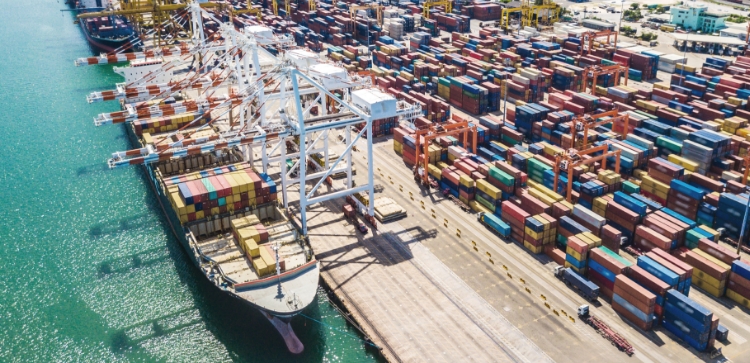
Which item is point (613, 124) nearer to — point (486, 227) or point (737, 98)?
point (737, 98)

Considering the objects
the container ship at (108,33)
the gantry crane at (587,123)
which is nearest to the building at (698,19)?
the gantry crane at (587,123)

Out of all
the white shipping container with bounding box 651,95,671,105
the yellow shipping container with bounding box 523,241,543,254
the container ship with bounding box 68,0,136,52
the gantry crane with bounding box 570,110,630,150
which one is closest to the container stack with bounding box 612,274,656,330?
the yellow shipping container with bounding box 523,241,543,254

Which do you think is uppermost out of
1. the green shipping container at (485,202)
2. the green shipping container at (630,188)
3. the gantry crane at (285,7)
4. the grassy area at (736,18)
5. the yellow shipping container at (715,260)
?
the gantry crane at (285,7)

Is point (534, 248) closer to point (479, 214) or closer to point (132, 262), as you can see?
point (479, 214)

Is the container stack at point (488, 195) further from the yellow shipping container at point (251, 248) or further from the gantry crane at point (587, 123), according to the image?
the yellow shipping container at point (251, 248)

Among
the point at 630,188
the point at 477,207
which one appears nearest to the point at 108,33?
the point at 477,207

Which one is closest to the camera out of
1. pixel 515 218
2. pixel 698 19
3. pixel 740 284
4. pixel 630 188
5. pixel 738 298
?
pixel 740 284

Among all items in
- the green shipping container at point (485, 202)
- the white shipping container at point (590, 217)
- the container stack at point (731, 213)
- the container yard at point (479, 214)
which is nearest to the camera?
the container yard at point (479, 214)
